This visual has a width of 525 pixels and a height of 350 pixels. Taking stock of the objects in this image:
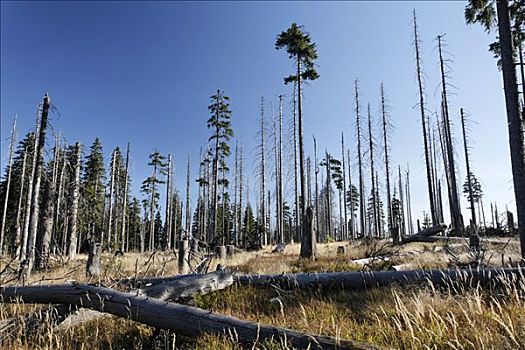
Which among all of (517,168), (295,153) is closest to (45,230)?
(517,168)

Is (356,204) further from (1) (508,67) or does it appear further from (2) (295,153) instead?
(1) (508,67)

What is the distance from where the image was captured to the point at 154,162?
42.2m

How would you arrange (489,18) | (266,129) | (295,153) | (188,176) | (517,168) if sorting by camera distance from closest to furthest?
A: 1. (517,168)
2. (489,18)
3. (295,153)
4. (266,129)
5. (188,176)

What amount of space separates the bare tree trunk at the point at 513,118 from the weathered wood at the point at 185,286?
7483mm

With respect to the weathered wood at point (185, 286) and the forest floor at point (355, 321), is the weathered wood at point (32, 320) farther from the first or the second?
the weathered wood at point (185, 286)

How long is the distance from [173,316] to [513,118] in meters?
9.36

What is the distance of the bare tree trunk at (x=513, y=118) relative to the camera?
7.91 metres

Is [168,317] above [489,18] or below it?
below

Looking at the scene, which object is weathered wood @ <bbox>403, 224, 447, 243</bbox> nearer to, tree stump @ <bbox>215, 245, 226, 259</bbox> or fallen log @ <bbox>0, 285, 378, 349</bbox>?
tree stump @ <bbox>215, 245, 226, 259</bbox>

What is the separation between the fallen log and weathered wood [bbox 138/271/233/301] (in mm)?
535

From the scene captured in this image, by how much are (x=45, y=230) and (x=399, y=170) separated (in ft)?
156

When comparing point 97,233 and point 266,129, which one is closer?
point 266,129

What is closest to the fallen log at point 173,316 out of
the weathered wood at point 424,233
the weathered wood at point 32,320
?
the weathered wood at point 32,320

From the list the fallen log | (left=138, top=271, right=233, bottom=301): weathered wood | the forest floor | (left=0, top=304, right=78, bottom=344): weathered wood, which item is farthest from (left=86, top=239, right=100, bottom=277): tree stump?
(left=0, top=304, right=78, bottom=344): weathered wood
